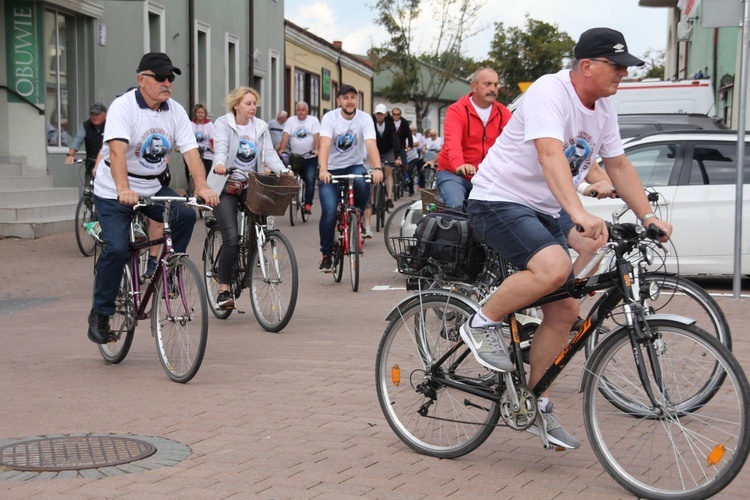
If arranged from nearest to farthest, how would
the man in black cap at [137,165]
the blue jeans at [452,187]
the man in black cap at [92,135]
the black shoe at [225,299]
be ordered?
1. the man in black cap at [137,165]
2. the blue jeans at [452,187]
3. the black shoe at [225,299]
4. the man in black cap at [92,135]

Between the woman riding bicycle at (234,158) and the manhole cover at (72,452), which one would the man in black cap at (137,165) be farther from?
the manhole cover at (72,452)

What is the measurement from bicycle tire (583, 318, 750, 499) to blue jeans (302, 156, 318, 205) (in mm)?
15070

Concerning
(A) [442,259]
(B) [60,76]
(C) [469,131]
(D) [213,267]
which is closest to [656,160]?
(C) [469,131]

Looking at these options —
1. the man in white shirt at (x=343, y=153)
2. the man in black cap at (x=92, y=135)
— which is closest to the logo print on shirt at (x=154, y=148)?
the man in white shirt at (x=343, y=153)

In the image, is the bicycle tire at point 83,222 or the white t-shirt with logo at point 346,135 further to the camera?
the bicycle tire at point 83,222

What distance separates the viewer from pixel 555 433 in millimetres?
4945

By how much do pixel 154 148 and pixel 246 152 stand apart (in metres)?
2.11

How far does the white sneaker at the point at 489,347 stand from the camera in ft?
15.9

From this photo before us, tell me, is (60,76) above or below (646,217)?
above

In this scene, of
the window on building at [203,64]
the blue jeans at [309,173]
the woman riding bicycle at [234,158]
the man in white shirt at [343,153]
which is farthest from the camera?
the window on building at [203,64]

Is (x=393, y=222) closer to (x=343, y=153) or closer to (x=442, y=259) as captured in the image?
(x=343, y=153)

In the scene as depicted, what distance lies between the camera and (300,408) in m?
6.24

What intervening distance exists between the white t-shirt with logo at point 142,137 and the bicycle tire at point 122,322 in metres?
0.54

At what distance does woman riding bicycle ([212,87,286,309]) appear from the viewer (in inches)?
359
